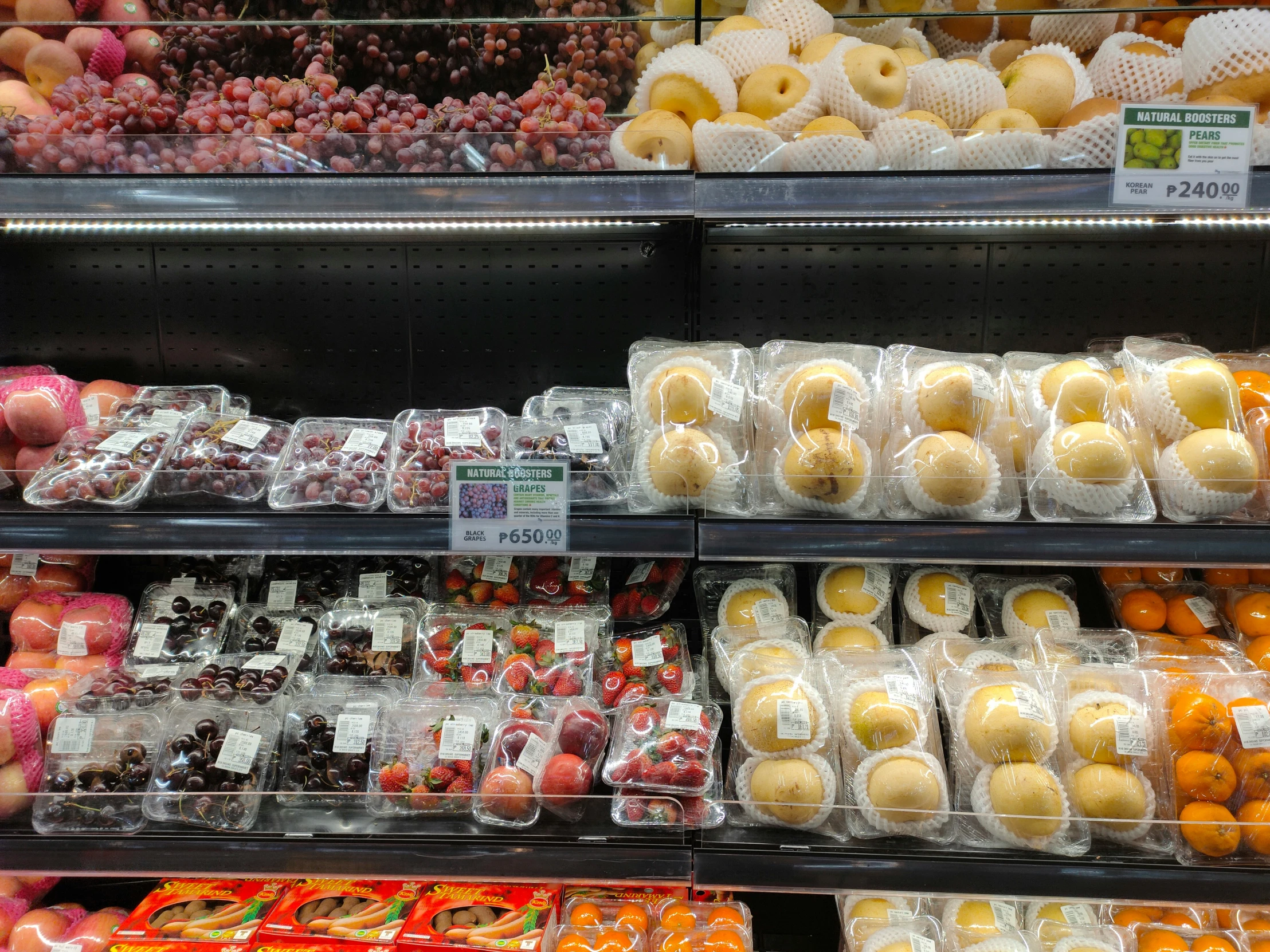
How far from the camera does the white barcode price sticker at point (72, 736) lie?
4.34ft

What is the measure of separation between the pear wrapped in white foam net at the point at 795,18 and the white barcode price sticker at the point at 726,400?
0.63 m

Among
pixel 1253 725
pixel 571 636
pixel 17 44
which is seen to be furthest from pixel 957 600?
pixel 17 44

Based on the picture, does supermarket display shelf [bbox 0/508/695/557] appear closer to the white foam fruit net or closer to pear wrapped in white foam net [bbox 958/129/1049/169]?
pear wrapped in white foam net [bbox 958/129/1049/169]

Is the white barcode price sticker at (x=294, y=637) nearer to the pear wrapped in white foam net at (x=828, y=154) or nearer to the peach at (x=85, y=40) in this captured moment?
the peach at (x=85, y=40)

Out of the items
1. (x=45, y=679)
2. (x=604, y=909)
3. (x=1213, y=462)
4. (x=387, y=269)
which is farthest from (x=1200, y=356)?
(x=45, y=679)

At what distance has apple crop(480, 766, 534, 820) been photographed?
4.09 feet

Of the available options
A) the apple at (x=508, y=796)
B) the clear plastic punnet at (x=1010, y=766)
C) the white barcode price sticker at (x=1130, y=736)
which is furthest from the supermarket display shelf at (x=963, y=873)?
the apple at (x=508, y=796)

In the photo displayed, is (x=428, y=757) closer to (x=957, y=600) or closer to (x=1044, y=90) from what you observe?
(x=957, y=600)

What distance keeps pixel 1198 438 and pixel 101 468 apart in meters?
1.68

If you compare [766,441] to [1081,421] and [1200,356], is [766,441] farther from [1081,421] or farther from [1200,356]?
[1200,356]

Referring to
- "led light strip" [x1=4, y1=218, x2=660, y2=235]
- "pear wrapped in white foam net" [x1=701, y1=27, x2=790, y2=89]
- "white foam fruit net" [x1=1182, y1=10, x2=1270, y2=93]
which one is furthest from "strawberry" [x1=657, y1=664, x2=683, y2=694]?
"white foam fruit net" [x1=1182, y1=10, x2=1270, y2=93]

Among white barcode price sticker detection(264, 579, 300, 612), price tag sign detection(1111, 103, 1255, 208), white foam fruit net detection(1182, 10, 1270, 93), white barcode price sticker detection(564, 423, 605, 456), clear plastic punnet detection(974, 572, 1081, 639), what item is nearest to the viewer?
price tag sign detection(1111, 103, 1255, 208)

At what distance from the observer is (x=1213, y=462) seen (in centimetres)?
121

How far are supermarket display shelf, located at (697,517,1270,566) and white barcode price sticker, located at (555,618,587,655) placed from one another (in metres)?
0.42
